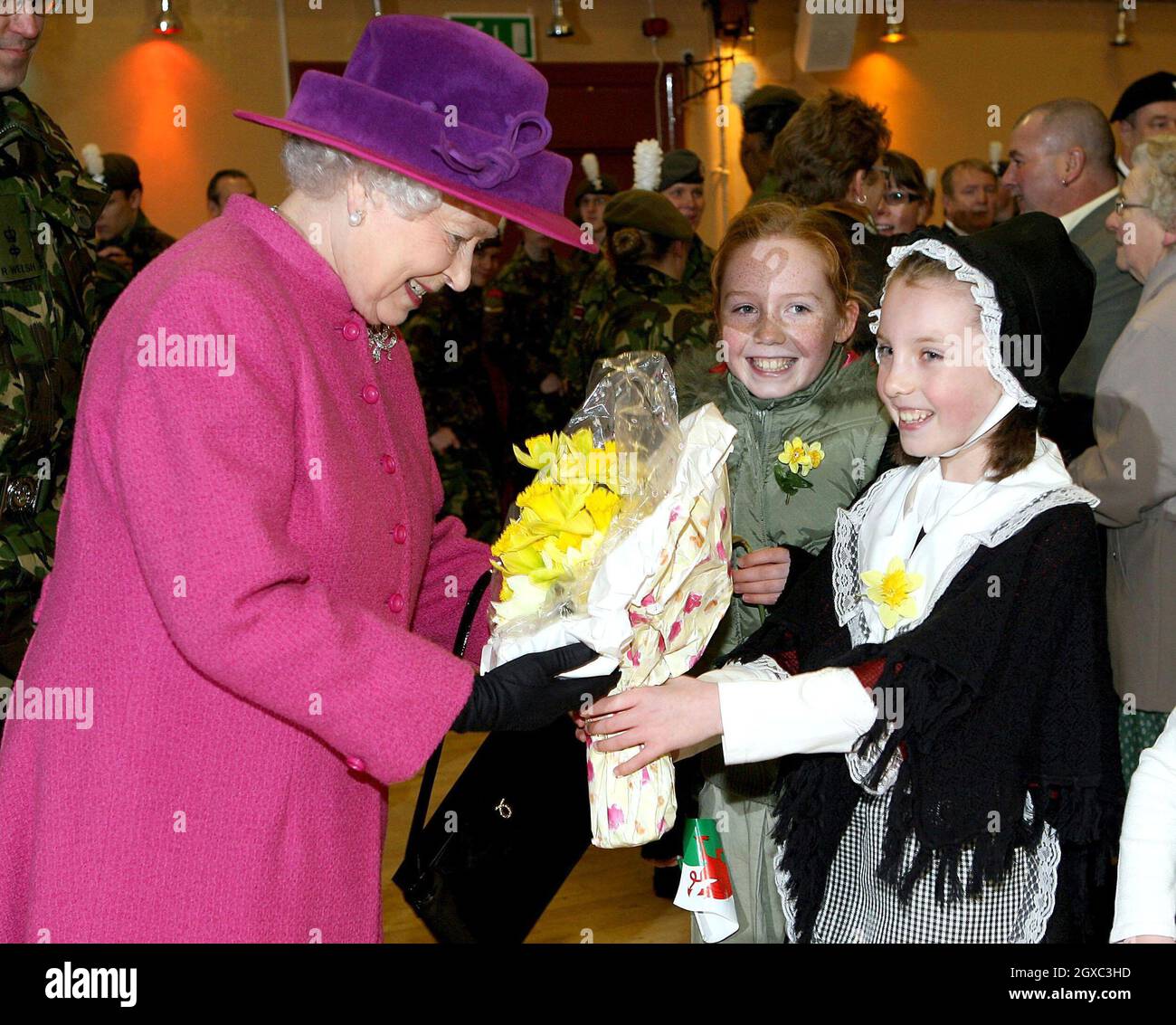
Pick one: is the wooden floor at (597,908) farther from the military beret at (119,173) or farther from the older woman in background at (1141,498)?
the military beret at (119,173)

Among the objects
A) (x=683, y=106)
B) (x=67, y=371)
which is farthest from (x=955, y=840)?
(x=683, y=106)

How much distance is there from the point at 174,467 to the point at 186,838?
420 millimetres

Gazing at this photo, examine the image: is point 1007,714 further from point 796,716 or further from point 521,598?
point 521,598

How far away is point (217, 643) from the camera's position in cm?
128

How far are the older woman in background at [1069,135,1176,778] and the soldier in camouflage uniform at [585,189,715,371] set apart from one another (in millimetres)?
1600

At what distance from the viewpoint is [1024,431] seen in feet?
5.87

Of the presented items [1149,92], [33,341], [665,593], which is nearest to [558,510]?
[665,593]

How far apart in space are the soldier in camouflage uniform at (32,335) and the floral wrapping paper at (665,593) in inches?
43.4

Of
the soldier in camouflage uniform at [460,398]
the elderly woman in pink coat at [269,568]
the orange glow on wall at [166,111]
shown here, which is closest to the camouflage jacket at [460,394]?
the soldier in camouflage uniform at [460,398]

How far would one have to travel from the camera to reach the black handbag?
174cm

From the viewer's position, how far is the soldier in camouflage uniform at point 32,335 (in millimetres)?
2182

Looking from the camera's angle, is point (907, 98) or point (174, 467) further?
point (907, 98)

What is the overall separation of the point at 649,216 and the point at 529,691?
310 centimetres

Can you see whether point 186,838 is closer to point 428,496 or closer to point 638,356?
point 428,496
